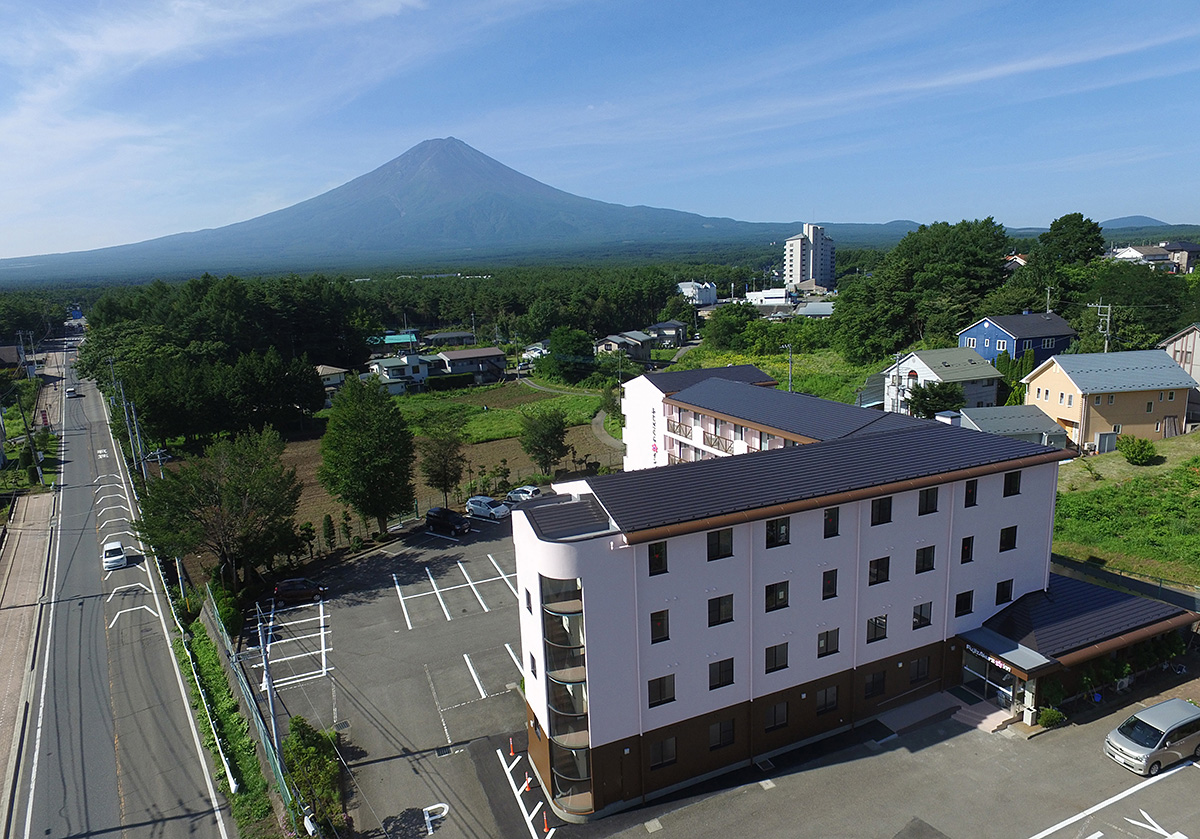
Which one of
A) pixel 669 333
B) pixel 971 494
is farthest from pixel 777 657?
pixel 669 333

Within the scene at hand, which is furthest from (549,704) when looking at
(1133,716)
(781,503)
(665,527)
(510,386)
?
(510,386)

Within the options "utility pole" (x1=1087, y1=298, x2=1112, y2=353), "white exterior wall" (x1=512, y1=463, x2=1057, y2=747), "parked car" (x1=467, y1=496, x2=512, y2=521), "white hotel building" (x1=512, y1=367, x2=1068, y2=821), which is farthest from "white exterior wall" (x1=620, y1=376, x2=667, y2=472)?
"utility pole" (x1=1087, y1=298, x2=1112, y2=353)

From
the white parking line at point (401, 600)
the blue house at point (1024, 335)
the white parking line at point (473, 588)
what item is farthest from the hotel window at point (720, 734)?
the blue house at point (1024, 335)

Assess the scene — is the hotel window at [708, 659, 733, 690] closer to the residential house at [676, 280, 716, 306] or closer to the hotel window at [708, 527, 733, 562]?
the hotel window at [708, 527, 733, 562]


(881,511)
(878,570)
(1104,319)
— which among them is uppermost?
(1104,319)

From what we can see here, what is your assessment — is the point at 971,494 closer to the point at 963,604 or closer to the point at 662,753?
the point at 963,604

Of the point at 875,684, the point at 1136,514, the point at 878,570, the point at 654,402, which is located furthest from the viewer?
the point at 654,402

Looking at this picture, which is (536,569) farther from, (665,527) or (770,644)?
(770,644)
